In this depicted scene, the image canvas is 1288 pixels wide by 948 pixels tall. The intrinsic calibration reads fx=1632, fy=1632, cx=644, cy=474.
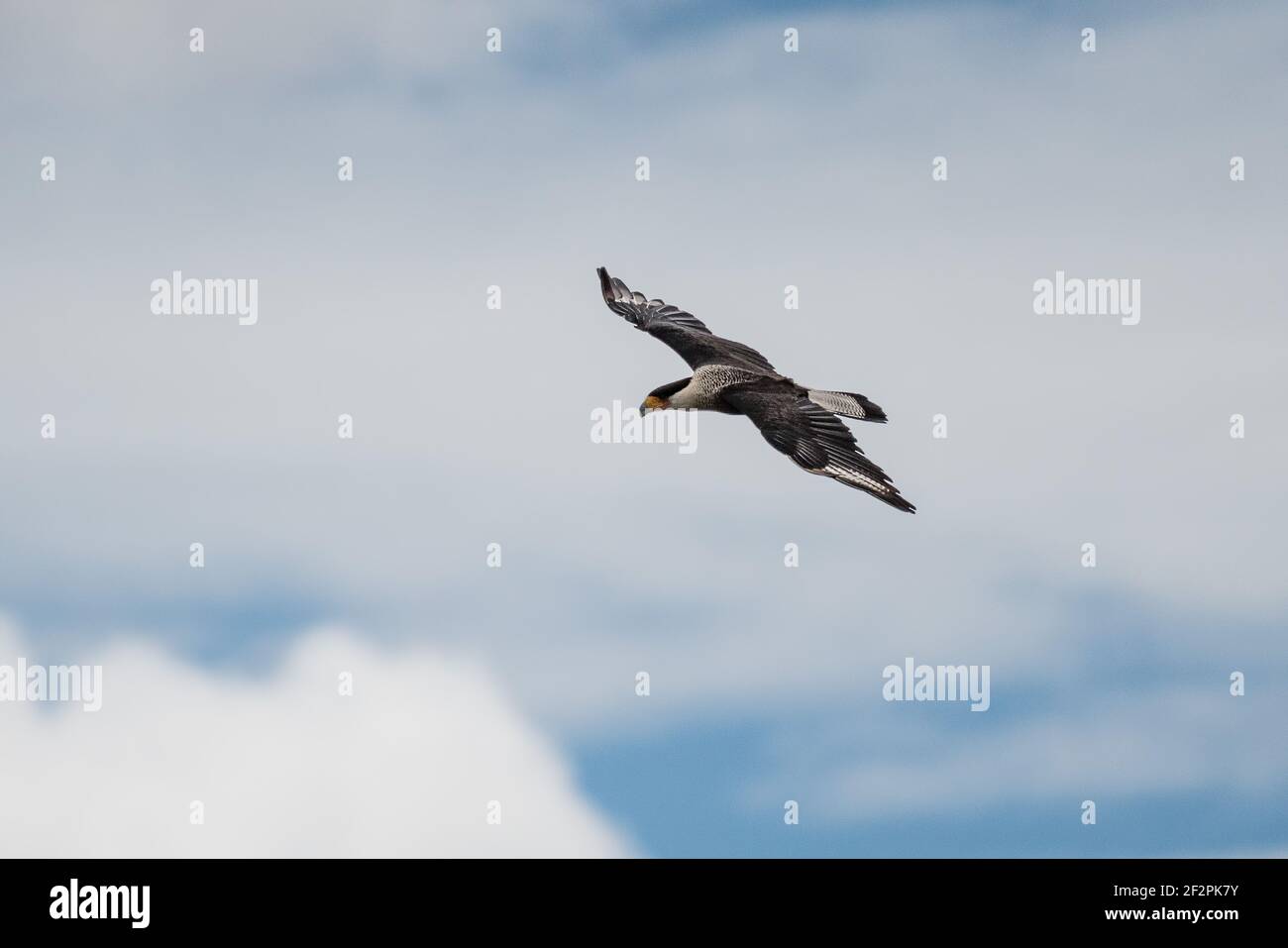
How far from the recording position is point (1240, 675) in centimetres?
2631

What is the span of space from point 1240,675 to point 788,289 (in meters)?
9.88

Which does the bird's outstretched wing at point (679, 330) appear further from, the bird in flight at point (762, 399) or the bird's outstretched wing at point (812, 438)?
the bird's outstretched wing at point (812, 438)

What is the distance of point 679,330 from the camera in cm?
2577

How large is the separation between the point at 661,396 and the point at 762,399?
246cm

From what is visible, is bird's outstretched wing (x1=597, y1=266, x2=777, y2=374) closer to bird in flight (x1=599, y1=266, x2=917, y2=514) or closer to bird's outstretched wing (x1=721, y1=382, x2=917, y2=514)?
bird in flight (x1=599, y1=266, x2=917, y2=514)

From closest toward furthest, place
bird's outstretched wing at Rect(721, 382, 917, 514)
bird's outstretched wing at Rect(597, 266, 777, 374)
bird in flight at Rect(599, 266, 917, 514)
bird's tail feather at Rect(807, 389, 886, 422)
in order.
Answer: bird's outstretched wing at Rect(721, 382, 917, 514) → bird in flight at Rect(599, 266, 917, 514) → bird's tail feather at Rect(807, 389, 886, 422) → bird's outstretched wing at Rect(597, 266, 777, 374)

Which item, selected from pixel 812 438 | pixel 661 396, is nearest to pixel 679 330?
pixel 661 396

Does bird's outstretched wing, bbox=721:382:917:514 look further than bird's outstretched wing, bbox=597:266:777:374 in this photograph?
No

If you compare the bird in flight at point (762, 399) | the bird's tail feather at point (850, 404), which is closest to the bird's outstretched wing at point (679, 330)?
the bird in flight at point (762, 399)

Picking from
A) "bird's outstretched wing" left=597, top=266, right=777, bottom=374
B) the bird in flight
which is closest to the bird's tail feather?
the bird in flight

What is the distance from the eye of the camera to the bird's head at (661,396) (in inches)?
911

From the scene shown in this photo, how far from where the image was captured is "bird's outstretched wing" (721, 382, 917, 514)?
18.5 metres
